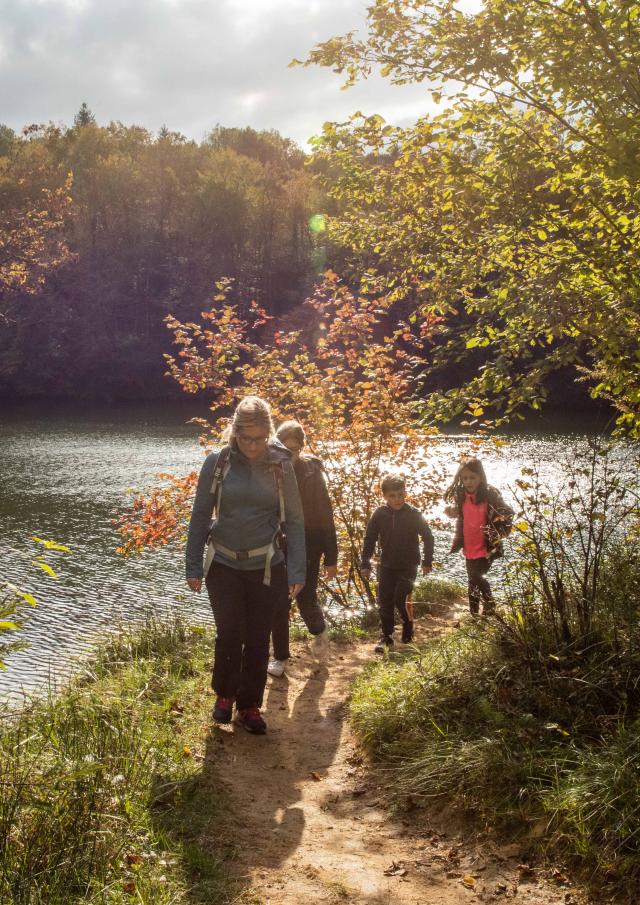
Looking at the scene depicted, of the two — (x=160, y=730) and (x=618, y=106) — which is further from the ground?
(x=618, y=106)

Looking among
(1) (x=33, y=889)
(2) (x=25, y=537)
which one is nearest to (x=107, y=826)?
(1) (x=33, y=889)

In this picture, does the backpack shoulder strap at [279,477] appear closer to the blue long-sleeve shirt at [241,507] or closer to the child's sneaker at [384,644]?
the blue long-sleeve shirt at [241,507]

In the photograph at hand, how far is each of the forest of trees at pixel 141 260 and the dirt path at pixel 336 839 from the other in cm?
4885

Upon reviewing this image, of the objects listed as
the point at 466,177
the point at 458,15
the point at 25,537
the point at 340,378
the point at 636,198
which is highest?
the point at 458,15

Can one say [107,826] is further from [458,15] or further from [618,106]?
[458,15]

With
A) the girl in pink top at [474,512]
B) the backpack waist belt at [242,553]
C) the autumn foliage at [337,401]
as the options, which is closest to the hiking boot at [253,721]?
the backpack waist belt at [242,553]

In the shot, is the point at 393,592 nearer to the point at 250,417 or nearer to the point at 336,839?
the point at 250,417

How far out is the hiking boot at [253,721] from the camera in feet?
15.6

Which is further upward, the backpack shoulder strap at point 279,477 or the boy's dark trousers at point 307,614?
the backpack shoulder strap at point 279,477

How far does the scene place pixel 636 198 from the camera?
13.4ft

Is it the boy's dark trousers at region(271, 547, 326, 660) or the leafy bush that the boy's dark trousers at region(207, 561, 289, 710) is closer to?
the leafy bush

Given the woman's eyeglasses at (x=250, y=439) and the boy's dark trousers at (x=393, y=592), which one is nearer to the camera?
the woman's eyeglasses at (x=250, y=439)

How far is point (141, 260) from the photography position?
54.7 m

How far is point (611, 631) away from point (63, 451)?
26.0 m
